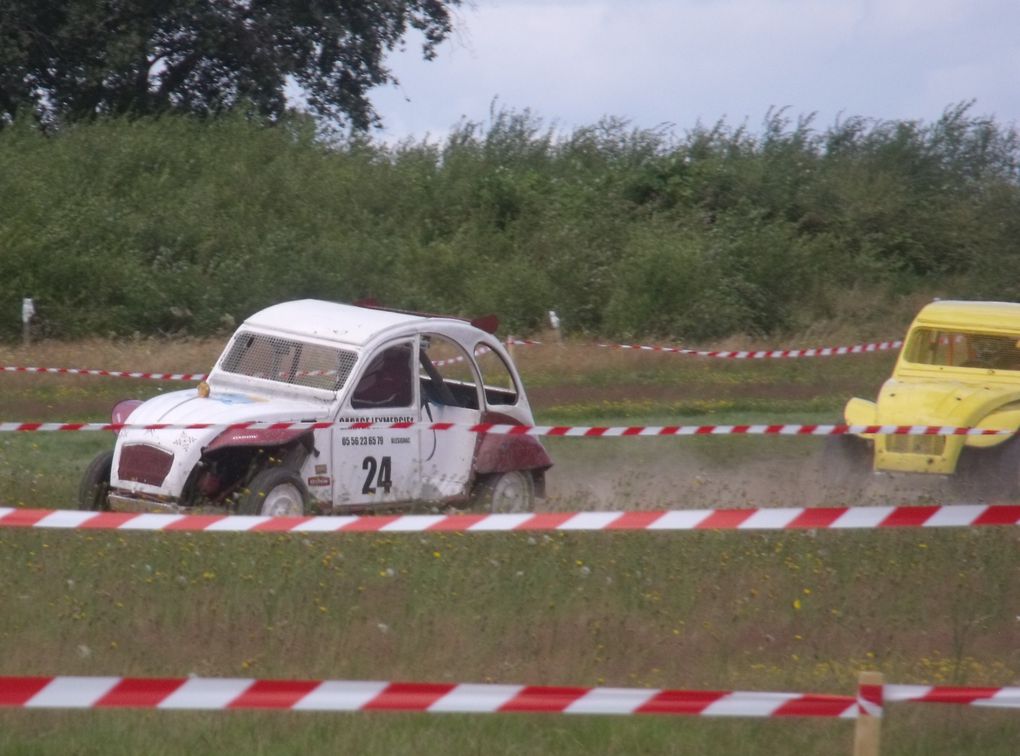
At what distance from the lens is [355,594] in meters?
8.08

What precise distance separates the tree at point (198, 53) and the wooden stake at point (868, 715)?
106 ft

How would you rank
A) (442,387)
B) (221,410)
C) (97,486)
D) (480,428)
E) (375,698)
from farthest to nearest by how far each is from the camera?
1. (442,387)
2. (480,428)
3. (97,486)
4. (221,410)
5. (375,698)

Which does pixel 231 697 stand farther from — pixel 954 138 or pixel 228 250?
pixel 954 138

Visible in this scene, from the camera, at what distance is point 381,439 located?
1095 cm

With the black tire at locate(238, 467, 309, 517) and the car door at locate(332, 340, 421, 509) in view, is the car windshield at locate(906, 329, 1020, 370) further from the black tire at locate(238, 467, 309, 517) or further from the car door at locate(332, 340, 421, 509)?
the black tire at locate(238, 467, 309, 517)

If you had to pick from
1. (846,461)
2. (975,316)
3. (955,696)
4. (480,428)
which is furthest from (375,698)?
Result: (975,316)

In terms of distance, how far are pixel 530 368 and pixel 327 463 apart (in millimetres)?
12627

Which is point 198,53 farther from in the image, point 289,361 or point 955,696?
point 955,696

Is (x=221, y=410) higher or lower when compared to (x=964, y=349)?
lower

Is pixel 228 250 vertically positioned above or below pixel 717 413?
above

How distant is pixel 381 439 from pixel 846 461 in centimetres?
530

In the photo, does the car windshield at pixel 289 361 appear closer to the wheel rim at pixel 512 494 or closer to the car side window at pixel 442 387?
the car side window at pixel 442 387

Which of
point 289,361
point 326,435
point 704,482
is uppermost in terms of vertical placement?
point 289,361

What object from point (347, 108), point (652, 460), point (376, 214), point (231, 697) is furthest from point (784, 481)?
point (347, 108)
